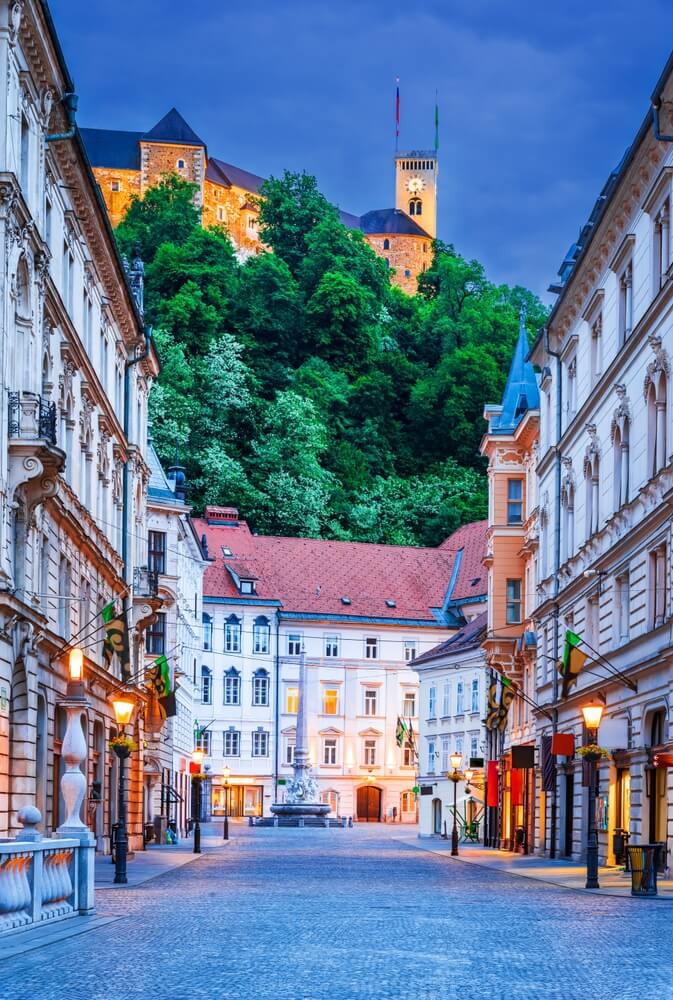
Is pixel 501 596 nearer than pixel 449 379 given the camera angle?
Yes

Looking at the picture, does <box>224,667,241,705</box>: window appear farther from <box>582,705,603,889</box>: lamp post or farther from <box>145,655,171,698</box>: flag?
<box>582,705,603,889</box>: lamp post

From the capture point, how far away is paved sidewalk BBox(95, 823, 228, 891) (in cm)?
2770

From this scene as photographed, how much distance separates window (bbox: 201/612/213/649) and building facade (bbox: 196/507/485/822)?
109 mm

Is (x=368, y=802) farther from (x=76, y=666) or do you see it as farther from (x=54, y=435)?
(x=76, y=666)

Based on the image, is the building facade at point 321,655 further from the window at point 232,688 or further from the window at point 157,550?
the window at point 157,550

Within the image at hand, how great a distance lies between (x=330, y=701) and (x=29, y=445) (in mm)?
68282

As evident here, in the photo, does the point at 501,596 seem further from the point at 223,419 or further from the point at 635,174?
the point at 223,419

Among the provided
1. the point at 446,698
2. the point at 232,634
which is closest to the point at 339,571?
the point at 232,634

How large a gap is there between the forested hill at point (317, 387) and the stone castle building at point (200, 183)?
23443 millimetres

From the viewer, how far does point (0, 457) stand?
2428 cm

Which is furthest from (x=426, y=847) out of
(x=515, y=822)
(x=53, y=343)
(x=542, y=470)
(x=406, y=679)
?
→ (x=406, y=679)

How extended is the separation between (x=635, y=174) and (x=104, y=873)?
629 inches

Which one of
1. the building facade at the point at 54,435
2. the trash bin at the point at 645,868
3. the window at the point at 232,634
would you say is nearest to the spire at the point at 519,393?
the building facade at the point at 54,435

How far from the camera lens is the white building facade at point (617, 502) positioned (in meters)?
29.4
